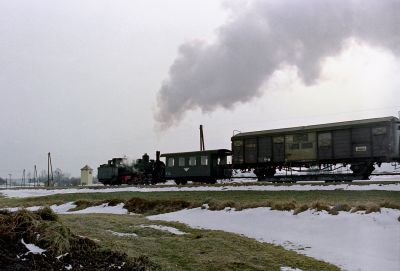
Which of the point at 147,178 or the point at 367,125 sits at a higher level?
the point at 367,125

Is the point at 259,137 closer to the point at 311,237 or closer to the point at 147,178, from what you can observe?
the point at 147,178

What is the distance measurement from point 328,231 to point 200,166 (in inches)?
936

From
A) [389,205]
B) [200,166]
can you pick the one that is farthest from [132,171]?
[389,205]

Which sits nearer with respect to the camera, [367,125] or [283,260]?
[283,260]

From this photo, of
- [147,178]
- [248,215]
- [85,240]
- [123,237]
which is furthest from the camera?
[147,178]

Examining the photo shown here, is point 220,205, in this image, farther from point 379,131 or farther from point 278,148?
point 278,148

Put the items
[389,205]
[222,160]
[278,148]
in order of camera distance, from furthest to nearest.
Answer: [222,160], [278,148], [389,205]

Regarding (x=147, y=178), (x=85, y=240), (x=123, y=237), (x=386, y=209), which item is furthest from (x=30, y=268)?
(x=147, y=178)

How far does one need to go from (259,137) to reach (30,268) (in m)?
26.5

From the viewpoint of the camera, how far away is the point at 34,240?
743 centimetres

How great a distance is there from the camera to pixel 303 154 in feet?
95.2

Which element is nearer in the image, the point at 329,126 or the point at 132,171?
the point at 329,126

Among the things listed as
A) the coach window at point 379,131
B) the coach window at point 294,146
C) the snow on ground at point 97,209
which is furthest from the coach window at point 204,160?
the snow on ground at point 97,209

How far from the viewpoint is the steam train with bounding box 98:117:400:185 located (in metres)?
25.9
